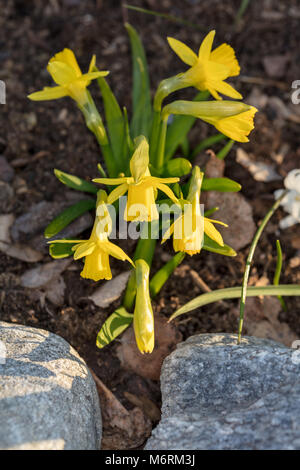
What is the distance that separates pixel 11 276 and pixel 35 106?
1.03 meters

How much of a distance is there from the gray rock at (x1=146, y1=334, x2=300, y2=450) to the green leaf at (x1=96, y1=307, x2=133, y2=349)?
0.25m

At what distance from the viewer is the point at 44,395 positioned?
1.69 m

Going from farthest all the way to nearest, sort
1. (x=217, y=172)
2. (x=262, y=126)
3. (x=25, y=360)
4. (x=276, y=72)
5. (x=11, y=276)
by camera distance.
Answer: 1. (x=276, y=72)
2. (x=262, y=126)
3. (x=217, y=172)
4. (x=11, y=276)
5. (x=25, y=360)

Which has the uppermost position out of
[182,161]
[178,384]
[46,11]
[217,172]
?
[46,11]

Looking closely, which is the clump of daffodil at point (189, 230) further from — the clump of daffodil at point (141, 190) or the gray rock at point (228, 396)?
the gray rock at point (228, 396)

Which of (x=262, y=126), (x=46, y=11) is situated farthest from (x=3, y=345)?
(x=46, y=11)

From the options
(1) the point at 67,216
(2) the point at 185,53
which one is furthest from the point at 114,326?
(2) the point at 185,53

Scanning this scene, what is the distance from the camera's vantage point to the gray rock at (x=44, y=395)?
1.58 meters

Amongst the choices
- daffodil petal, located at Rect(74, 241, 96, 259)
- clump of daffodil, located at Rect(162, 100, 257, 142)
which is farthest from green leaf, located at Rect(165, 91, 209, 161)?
daffodil petal, located at Rect(74, 241, 96, 259)

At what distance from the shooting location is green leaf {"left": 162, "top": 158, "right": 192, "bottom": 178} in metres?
2.08

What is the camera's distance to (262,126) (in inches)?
110

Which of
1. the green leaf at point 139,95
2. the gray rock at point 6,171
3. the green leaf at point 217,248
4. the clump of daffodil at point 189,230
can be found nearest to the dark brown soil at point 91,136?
the gray rock at point 6,171

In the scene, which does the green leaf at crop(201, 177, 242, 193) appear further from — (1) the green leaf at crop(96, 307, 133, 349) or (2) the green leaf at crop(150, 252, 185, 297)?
(1) the green leaf at crop(96, 307, 133, 349)

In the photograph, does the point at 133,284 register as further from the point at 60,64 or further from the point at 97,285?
the point at 60,64
